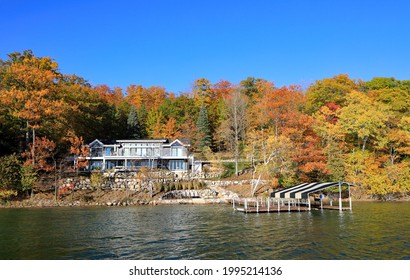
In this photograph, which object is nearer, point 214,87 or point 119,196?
point 119,196

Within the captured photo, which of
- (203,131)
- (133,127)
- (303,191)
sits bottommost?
(303,191)

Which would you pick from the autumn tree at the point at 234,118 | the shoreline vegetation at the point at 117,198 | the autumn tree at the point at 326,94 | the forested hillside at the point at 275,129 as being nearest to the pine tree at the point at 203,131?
the forested hillside at the point at 275,129

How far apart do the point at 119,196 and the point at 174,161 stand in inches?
573

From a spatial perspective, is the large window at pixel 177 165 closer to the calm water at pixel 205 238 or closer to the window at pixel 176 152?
the window at pixel 176 152

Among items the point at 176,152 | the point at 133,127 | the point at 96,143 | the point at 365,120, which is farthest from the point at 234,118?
the point at 96,143

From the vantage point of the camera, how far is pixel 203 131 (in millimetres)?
62594

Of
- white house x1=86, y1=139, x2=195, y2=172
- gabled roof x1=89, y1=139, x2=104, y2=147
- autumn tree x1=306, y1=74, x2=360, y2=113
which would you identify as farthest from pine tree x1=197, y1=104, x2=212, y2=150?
autumn tree x1=306, y1=74, x2=360, y2=113

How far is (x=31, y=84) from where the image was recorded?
152ft

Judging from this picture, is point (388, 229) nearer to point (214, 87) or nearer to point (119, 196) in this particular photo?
point (119, 196)

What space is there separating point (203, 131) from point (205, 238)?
44.3 m

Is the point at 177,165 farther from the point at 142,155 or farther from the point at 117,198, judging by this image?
the point at 117,198

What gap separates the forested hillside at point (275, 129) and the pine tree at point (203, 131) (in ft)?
0.61

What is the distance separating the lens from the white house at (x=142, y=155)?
55.7 metres

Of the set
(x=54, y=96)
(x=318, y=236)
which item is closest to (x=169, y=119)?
(x=54, y=96)
